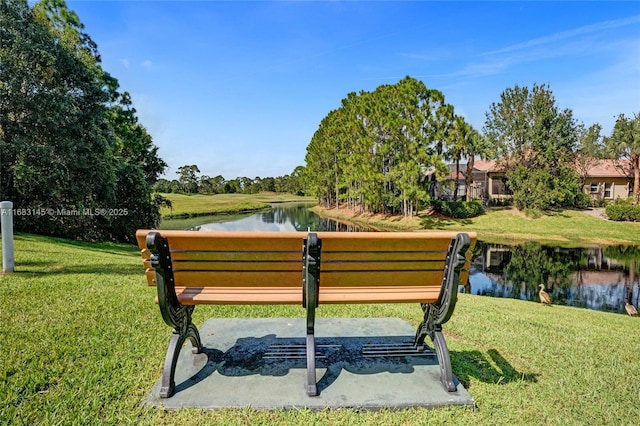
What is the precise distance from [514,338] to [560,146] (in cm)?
3698

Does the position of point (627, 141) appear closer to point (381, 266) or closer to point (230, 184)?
Result: point (381, 266)

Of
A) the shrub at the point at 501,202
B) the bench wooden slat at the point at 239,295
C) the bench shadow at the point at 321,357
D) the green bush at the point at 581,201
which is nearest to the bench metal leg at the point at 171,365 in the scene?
the bench shadow at the point at 321,357

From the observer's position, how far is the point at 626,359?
11.8ft

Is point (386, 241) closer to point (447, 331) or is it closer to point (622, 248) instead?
point (447, 331)

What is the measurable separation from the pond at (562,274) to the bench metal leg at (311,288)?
9679 millimetres

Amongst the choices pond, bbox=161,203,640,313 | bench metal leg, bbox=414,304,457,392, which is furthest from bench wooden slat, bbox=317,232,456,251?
pond, bbox=161,203,640,313

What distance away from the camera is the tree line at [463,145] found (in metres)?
29.7

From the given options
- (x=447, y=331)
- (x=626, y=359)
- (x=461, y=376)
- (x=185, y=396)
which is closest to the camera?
(x=185, y=396)

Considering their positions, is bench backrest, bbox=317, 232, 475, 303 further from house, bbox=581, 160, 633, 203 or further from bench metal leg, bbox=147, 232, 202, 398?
house, bbox=581, 160, 633, 203

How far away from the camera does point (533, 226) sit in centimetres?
2819

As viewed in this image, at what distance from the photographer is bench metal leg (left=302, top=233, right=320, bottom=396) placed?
2.56 m

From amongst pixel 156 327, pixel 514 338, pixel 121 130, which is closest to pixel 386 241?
pixel 514 338

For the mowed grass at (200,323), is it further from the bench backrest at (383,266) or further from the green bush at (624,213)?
the green bush at (624,213)

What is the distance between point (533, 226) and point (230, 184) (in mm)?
101813
